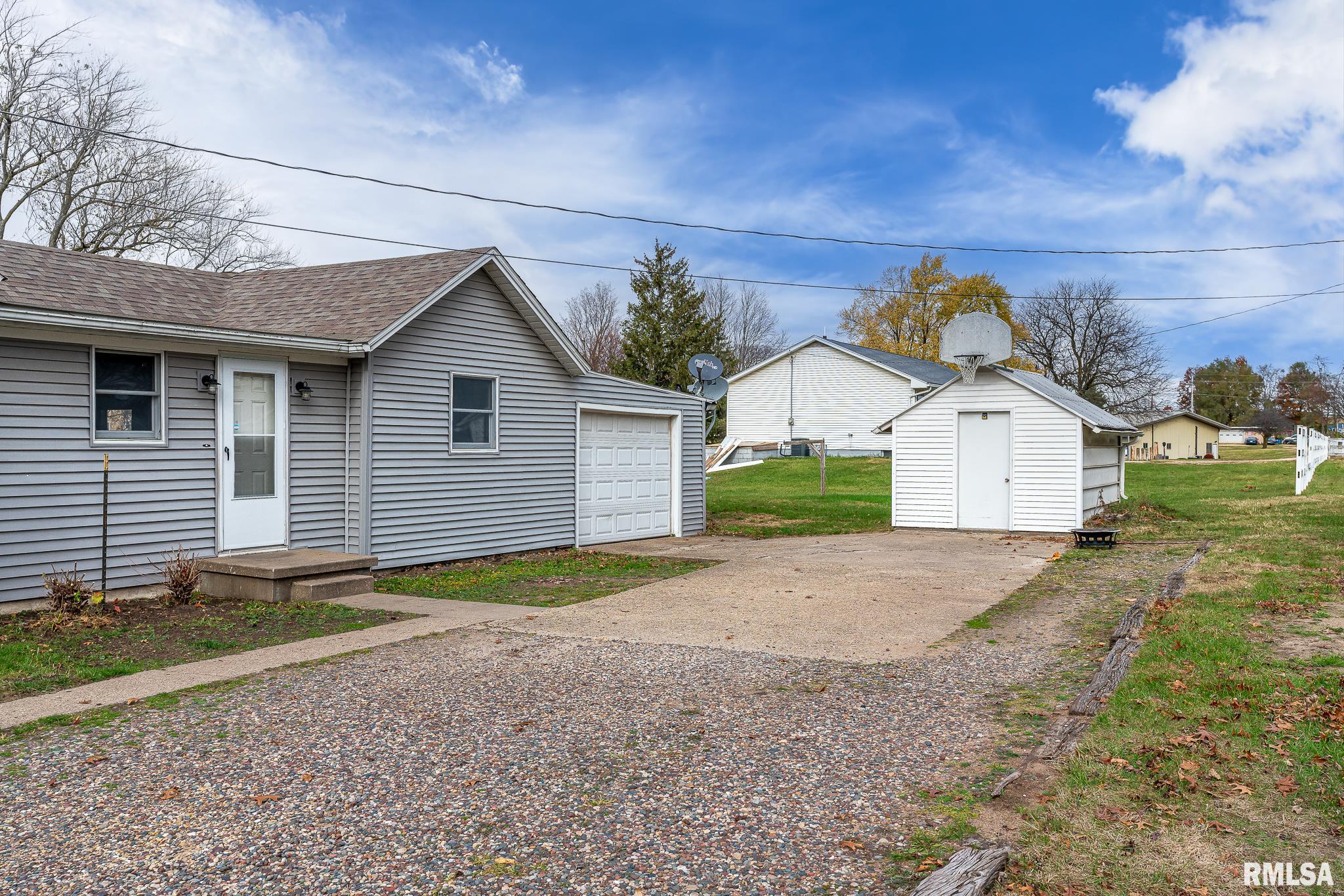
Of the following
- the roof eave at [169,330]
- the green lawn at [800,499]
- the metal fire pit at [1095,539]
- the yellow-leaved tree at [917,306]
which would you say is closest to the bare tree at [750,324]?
the yellow-leaved tree at [917,306]

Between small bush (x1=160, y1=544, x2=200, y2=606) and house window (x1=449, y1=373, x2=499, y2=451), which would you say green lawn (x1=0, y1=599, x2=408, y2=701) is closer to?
small bush (x1=160, y1=544, x2=200, y2=606)

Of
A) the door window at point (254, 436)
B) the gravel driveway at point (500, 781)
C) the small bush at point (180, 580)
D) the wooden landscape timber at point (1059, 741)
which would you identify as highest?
the door window at point (254, 436)

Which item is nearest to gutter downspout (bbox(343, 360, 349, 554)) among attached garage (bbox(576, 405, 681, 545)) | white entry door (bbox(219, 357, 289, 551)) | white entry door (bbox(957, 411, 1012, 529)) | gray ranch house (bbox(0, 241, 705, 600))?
gray ranch house (bbox(0, 241, 705, 600))

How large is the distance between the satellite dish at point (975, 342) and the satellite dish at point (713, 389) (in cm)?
422

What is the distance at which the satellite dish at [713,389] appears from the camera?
58.6ft

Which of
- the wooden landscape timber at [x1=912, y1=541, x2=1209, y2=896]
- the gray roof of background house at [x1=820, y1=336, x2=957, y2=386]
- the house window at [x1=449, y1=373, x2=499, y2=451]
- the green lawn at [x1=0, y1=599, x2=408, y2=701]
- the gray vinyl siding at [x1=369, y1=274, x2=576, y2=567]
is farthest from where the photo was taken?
the gray roof of background house at [x1=820, y1=336, x2=957, y2=386]

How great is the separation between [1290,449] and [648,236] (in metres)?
48.1

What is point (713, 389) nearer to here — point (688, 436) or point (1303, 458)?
point (688, 436)

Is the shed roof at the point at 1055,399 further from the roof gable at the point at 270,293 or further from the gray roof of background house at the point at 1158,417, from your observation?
the gray roof of background house at the point at 1158,417

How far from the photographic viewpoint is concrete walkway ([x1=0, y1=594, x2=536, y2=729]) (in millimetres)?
5656

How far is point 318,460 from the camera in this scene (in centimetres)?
1109

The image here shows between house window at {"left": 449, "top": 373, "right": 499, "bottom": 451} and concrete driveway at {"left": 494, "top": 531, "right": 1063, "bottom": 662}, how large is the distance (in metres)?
3.02

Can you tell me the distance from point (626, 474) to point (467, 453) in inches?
150

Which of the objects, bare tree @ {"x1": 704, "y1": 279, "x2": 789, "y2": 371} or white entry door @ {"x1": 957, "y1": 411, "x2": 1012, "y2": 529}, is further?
bare tree @ {"x1": 704, "y1": 279, "x2": 789, "y2": 371}
